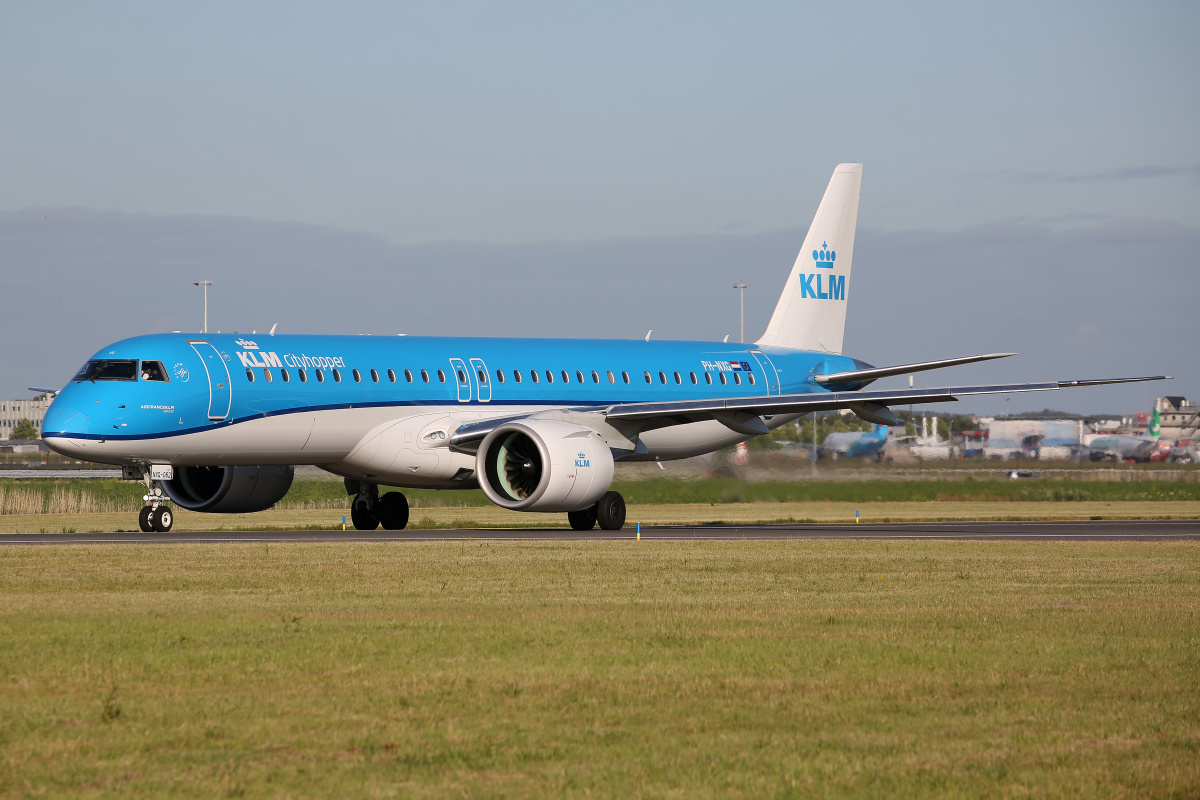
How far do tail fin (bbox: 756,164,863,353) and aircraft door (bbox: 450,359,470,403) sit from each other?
11.2 meters

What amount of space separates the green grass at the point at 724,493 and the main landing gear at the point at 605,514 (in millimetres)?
4618

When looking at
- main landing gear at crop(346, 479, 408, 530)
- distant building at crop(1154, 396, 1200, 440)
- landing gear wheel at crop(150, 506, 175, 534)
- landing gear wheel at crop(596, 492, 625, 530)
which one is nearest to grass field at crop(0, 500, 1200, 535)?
main landing gear at crop(346, 479, 408, 530)

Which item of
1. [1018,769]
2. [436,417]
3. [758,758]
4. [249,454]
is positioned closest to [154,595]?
[758,758]

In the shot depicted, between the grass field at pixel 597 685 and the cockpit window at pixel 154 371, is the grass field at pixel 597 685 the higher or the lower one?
the lower one

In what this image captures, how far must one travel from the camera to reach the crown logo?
4129 centimetres

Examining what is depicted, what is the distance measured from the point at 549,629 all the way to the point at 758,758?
517cm

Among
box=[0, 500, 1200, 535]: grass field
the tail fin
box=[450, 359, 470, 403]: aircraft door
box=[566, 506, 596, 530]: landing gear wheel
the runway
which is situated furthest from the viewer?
the tail fin

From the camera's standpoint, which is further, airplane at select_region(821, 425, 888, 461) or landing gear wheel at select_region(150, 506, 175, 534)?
airplane at select_region(821, 425, 888, 461)

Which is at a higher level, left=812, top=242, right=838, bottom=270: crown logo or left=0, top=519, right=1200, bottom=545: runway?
left=812, top=242, right=838, bottom=270: crown logo

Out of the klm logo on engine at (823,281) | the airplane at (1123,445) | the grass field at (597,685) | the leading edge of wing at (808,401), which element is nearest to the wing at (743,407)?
the leading edge of wing at (808,401)

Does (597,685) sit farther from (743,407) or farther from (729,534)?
(743,407)

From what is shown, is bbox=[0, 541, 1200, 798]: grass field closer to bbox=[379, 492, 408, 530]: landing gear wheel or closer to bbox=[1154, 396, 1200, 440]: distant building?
bbox=[379, 492, 408, 530]: landing gear wheel

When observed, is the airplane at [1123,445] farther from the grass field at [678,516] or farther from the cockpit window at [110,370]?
the cockpit window at [110,370]

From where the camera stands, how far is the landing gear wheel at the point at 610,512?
102 feet
